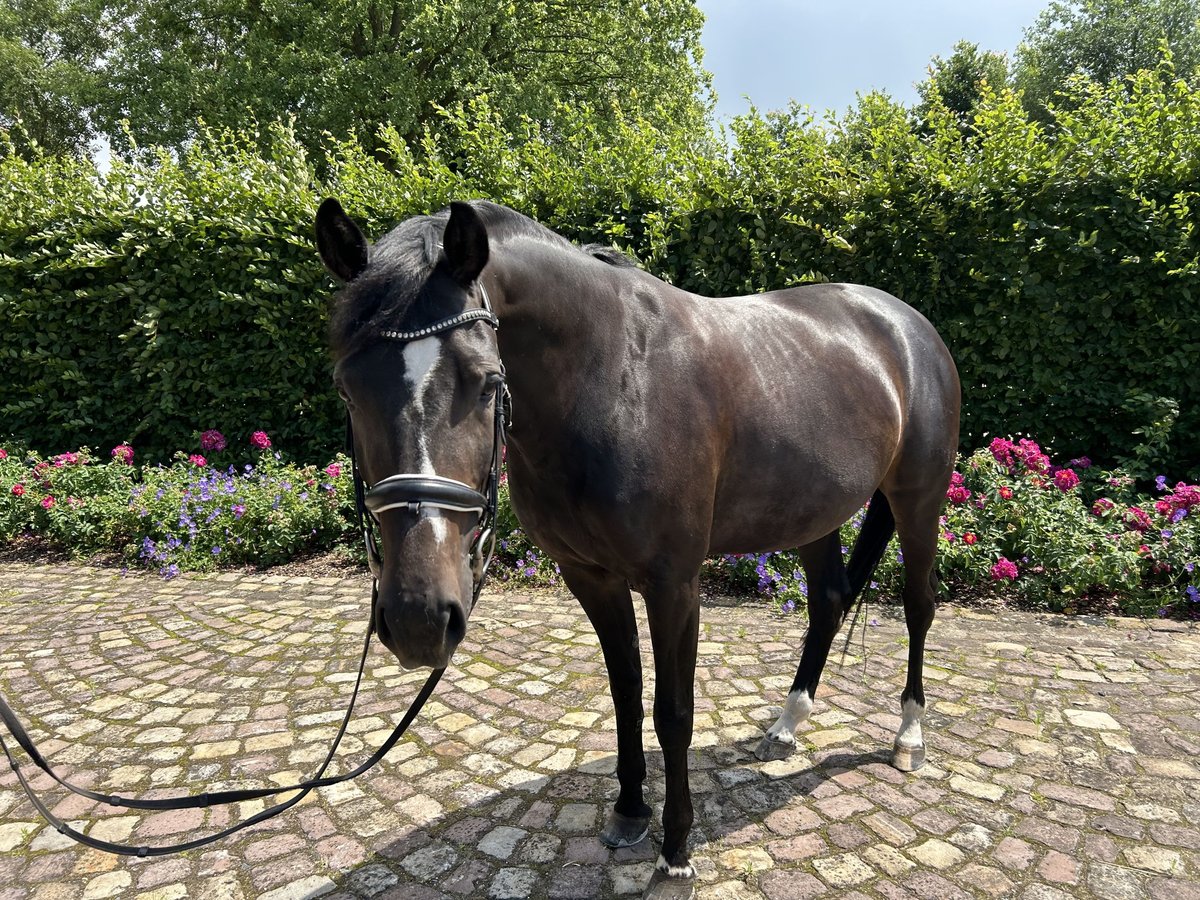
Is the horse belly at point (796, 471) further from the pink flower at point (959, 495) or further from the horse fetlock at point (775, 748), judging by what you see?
the pink flower at point (959, 495)

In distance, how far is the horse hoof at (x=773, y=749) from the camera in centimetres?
298

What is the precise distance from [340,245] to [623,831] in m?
2.16

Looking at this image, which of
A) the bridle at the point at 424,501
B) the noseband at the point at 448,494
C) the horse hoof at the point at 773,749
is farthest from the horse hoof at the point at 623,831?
the noseband at the point at 448,494

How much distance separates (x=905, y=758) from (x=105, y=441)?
8.83 meters

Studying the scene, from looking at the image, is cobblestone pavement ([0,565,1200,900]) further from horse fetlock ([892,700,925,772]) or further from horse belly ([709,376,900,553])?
horse belly ([709,376,900,553])

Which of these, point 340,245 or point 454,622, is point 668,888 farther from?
point 340,245

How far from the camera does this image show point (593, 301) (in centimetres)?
199

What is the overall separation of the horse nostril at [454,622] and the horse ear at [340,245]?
820 mm

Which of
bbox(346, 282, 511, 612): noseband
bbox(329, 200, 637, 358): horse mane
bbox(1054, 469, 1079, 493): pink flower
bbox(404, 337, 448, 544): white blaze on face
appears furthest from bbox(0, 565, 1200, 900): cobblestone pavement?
bbox(329, 200, 637, 358): horse mane

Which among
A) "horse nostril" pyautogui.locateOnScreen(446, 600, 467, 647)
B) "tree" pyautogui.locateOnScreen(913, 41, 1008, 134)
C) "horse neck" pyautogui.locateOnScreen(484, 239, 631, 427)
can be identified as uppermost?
"tree" pyautogui.locateOnScreen(913, 41, 1008, 134)

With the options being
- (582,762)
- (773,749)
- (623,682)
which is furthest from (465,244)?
(773,749)

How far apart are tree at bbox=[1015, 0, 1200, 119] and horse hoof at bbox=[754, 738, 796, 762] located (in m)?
26.1

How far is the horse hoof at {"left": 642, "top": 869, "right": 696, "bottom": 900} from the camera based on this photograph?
2.17 meters

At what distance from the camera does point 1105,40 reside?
24469 mm
